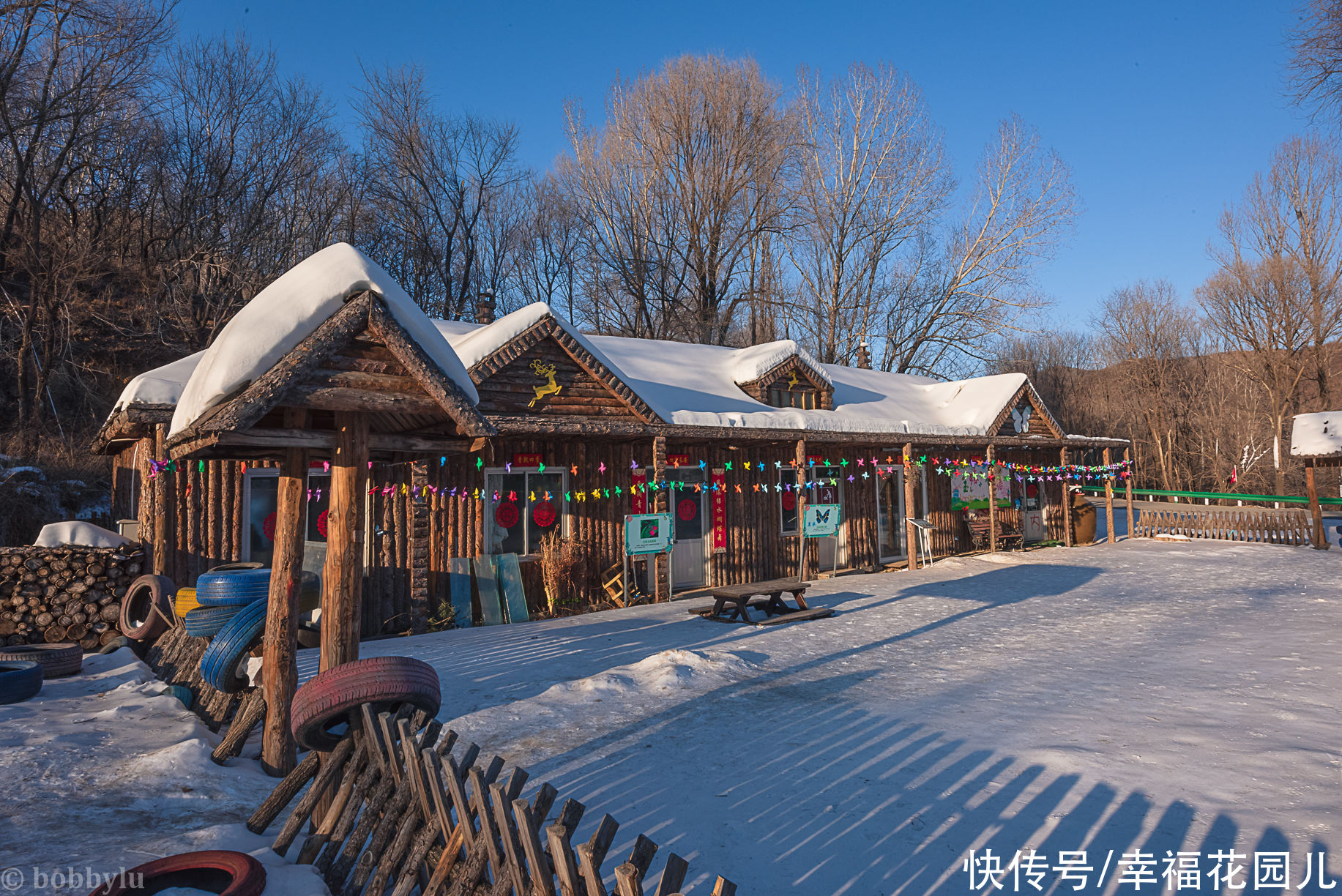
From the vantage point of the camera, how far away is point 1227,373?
39.5m

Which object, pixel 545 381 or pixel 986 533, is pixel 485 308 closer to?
pixel 545 381

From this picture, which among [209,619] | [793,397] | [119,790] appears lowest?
[119,790]

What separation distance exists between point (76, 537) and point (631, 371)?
977 cm

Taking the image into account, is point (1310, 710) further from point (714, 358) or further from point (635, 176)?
point (635, 176)

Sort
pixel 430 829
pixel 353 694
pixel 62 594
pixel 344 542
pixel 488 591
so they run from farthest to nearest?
pixel 488 591
pixel 62 594
pixel 344 542
pixel 353 694
pixel 430 829

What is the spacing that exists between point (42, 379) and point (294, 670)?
18.3 metres

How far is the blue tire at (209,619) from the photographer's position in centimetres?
693

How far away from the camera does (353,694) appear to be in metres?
4.20

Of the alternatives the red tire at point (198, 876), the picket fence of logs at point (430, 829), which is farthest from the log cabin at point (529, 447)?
the red tire at point (198, 876)

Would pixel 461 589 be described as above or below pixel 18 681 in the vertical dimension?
above

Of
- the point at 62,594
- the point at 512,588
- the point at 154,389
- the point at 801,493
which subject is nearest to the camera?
the point at 154,389

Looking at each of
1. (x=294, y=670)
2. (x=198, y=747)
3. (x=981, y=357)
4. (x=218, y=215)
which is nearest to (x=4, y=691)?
(x=198, y=747)

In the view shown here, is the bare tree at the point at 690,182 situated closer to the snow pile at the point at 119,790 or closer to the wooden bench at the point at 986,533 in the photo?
the wooden bench at the point at 986,533

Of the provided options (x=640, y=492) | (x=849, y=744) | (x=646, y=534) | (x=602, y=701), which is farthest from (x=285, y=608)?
(x=640, y=492)
